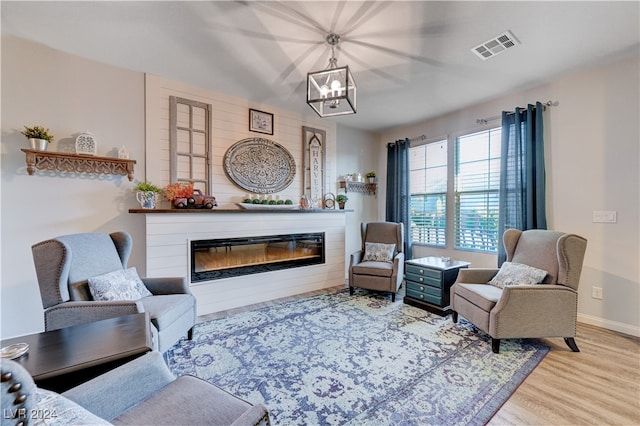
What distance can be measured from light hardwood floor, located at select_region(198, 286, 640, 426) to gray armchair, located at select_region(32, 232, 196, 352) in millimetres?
2275

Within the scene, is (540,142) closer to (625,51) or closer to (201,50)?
(625,51)

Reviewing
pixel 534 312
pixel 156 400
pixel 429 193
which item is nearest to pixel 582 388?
pixel 534 312

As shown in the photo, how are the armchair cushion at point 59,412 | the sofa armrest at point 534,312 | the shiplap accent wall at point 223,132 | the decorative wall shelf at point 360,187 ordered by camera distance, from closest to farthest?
the armchair cushion at point 59,412
the sofa armrest at point 534,312
the shiplap accent wall at point 223,132
the decorative wall shelf at point 360,187

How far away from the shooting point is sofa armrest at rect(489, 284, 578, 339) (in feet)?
7.54

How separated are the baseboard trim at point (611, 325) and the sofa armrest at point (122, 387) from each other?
4000 mm

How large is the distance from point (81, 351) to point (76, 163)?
2.22 metres

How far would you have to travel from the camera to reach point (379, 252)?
398 centimetres

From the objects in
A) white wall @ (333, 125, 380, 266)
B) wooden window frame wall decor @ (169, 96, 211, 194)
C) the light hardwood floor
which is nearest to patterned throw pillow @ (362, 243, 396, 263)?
white wall @ (333, 125, 380, 266)

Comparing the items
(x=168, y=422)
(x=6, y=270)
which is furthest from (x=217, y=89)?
(x=168, y=422)

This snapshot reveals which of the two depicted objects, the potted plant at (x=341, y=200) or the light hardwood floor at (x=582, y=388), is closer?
the light hardwood floor at (x=582, y=388)

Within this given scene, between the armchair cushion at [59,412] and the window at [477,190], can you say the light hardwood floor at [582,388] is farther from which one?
the armchair cushion at [59,412]

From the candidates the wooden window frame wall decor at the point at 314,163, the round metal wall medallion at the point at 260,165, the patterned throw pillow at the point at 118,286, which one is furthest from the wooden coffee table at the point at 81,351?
the wooden window frame wall decor at the point at 314,163

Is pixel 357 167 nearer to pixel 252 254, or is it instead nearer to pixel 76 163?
pixel 252 254

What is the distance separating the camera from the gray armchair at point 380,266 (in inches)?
140
